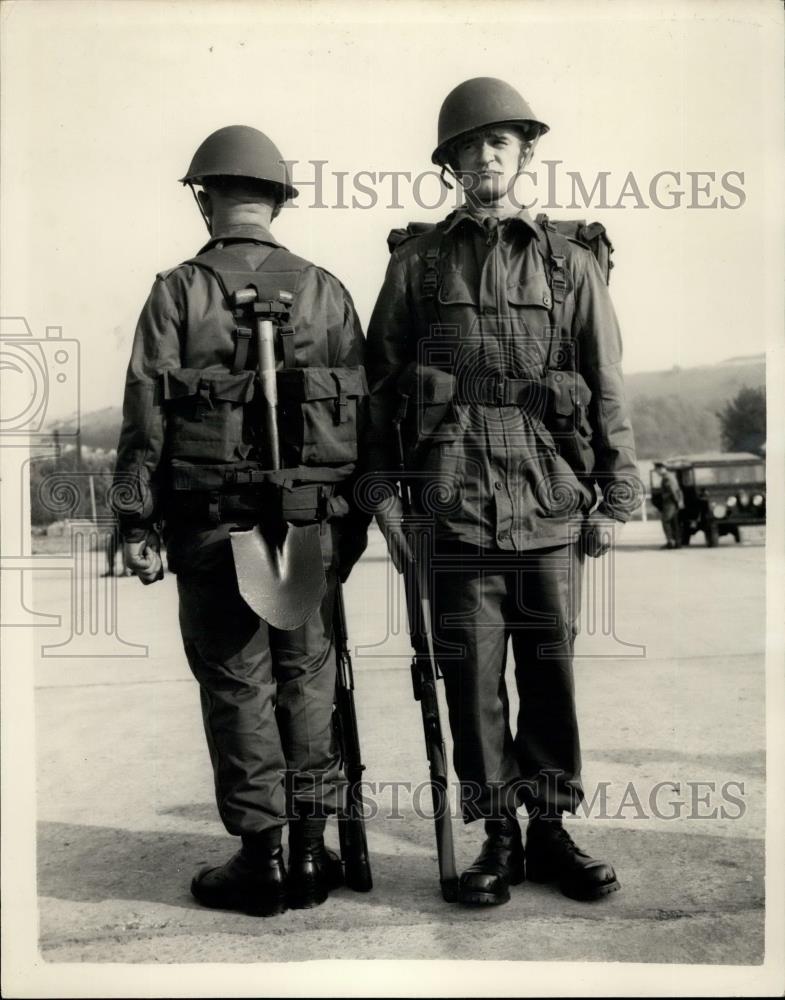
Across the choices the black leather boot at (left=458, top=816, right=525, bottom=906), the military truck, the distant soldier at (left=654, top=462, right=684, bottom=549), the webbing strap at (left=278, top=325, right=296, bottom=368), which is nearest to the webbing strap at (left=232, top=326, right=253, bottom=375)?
the webbing strap at (left=278, top=325, right=296, bottom=368)

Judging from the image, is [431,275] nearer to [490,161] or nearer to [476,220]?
[476,220]

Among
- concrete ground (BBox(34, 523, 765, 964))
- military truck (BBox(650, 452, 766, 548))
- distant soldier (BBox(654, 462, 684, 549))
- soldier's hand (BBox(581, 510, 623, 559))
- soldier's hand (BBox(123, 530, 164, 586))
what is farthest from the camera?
distant soldier (BBox(654, 462, 684, 549))

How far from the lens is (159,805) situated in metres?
4.69

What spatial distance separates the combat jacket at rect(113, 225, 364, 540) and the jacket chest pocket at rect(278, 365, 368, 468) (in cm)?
3

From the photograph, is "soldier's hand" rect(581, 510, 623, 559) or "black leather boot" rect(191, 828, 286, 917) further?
"soldier's hand" rect(581, 510, 623, 559)

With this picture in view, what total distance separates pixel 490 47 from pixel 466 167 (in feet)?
1.95

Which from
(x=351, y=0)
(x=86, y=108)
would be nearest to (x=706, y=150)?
(x=351, y=0)

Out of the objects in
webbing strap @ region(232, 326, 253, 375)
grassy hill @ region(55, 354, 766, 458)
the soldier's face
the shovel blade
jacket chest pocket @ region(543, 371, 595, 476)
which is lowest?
the shovel blade

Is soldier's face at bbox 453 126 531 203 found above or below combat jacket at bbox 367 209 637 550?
above

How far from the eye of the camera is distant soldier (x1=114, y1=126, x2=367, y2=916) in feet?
11.8

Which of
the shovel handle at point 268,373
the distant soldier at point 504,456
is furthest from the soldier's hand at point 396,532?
the shovel handle at point 268,373

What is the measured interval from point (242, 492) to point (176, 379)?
0.42 m

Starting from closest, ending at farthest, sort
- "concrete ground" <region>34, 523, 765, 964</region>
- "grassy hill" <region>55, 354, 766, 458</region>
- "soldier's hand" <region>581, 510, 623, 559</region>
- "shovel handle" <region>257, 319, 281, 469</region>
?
"concrete ground" <region>34, 523, 765, 964</region>, "shovel handle" <region>257, 319, 281, 469</region>, "soldier's hand" <region>581, 510, 623, 559</region>, "grassy hill" <region>55, 354, 766, 458</region>

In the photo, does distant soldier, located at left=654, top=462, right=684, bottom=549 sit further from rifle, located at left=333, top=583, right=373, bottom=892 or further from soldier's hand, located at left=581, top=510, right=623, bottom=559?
rifle, located at left=333, top=583, right=373, bottom=892
